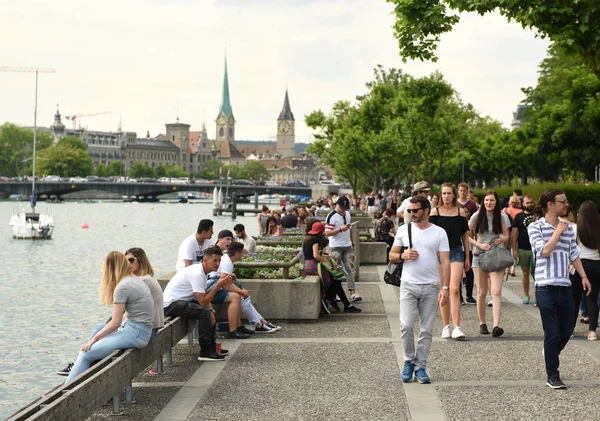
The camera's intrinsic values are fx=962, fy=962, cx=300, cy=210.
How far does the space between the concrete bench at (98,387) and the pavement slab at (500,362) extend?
2.73 meters

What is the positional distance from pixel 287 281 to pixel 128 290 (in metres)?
5.11

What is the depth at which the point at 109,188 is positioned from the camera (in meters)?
152

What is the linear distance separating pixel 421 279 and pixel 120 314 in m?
2.77

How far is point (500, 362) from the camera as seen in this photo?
32.8 feet

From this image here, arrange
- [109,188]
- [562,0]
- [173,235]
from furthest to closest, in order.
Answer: [109,188] < [173,235] < [562,0]

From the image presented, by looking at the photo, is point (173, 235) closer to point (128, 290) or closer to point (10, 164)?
point (128, 290)

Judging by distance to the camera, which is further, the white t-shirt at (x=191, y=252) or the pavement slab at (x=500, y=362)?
the white t-shirt at (x=191, y=252)

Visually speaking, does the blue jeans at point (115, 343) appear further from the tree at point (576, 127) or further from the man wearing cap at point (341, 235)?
the tree at point (576, 127)

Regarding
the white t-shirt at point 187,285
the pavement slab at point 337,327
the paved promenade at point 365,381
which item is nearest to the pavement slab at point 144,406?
the paved promenade at point 365,381

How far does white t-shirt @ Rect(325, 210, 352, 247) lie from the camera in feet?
51.1

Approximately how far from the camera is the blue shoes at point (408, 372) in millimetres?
9039

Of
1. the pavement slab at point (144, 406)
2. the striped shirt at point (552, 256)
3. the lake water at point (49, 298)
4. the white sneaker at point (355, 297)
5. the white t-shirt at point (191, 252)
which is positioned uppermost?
the striped shirt at point (552, 256)

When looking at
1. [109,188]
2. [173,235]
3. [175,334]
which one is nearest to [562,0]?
[175,334]

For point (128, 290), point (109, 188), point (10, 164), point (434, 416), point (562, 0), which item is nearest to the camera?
point (434, 416)
